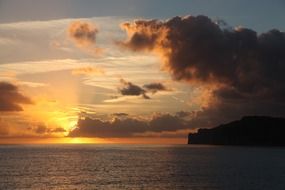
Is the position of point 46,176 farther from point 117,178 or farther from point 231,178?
point 231,178

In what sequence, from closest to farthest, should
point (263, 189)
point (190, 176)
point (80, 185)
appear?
point (263, 189) < point (80, 185) < point (190, 176)

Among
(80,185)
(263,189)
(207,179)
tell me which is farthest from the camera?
(207,179)

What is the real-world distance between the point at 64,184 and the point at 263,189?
123ft

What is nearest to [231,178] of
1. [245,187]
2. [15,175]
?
[245,187]

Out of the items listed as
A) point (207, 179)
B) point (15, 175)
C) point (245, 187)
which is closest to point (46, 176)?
point (15, 175)

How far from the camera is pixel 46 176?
112562mm

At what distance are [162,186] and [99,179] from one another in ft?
62.3

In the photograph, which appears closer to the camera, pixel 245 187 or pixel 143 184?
pixel 245 187

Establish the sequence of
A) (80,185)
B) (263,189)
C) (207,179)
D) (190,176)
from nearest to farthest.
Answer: (263,189), (80,185), (207,179), (190,176)

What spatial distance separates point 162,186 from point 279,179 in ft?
92.5

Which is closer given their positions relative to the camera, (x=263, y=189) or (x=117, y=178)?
(x=263, y=189)

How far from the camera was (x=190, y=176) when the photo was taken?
112m

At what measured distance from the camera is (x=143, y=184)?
95312 mm

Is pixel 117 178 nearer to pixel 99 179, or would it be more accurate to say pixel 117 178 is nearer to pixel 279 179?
pixel 99 179
